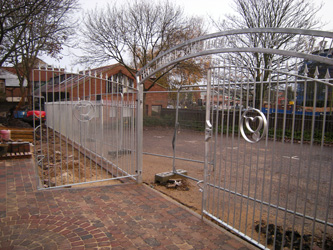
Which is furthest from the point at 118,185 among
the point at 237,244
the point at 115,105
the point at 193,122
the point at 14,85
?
the point at 14,85

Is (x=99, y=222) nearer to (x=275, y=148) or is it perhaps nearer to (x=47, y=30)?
(x=275, y=148)

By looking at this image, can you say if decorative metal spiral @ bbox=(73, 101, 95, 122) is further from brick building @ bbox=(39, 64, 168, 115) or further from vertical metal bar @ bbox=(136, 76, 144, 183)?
vertical metal bar @ bbox=(136, 76, 144, 183)

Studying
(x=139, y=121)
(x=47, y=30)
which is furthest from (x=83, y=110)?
(x=47, y=30)

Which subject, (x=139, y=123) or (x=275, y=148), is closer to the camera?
(x=275, y=148)

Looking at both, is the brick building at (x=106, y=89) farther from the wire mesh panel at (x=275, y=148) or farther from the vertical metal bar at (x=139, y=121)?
the wire mesh panel at (x=275, y=148)

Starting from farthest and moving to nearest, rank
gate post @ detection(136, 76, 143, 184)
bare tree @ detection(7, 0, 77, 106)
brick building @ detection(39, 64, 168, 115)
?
1. bare tree @ detection(7, 0, 77, 106)
2. gate post @ detection(136, 76, 143, 184)
3. brick building @ detection(39, 64, 168, 115)

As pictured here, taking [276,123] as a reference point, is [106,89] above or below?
above

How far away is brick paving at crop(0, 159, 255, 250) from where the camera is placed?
3078 mm

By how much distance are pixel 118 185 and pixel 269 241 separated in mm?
3223

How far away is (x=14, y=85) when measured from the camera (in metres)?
41.2

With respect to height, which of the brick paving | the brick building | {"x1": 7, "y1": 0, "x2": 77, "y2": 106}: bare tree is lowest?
the brick paving

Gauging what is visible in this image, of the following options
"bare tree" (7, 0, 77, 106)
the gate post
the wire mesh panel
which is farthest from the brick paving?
"bare tree" (7, 0, 77, 106)

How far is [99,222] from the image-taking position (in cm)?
360

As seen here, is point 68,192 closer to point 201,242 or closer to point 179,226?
point 179,226
